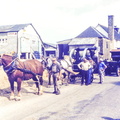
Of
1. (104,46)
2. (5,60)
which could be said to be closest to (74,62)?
(5,60)

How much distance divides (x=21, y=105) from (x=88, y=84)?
6.61 metres

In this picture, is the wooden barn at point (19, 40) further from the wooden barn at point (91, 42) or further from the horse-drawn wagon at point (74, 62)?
the horse-drawn wagon at point (74, 62)

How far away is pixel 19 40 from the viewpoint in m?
31.9

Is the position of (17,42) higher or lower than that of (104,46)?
higher

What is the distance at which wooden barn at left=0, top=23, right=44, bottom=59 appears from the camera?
104 ft

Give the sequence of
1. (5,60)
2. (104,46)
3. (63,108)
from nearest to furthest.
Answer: (63,108)
(5,60)
(104,46)

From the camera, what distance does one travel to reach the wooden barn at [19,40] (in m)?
31.6

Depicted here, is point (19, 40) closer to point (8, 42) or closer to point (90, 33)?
point (8, 42)

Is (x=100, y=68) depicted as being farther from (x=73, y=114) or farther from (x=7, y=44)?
(x=7, y=44)

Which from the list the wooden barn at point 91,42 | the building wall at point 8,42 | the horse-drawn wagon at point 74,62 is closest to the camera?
the horse-drawn wagon at point 74,62

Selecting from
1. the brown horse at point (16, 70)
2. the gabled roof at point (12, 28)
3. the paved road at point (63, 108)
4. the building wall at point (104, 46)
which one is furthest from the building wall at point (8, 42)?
the paved road at point (63, 108)

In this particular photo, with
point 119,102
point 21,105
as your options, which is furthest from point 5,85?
point 119,102

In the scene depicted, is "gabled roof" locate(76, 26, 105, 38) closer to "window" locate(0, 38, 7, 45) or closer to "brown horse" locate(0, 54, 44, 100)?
"window" locate(0, 38, 7, 45)

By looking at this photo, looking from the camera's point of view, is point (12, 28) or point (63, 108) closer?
point (63, 108)
